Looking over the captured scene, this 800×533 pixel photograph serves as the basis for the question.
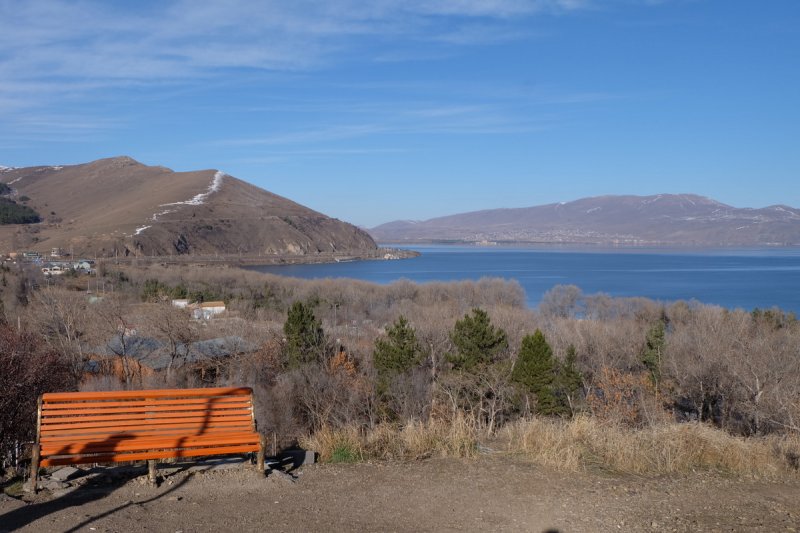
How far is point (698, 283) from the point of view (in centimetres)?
9719

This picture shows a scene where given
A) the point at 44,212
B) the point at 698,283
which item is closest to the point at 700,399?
the point at 698,283

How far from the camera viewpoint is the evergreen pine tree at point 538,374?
79.0ft

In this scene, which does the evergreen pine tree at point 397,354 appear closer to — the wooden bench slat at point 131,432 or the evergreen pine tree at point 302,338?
the evergreen pine tree at point 302,338

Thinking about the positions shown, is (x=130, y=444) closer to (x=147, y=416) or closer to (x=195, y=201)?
(x=147, y=416)

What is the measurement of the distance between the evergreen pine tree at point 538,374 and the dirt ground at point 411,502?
17331 mm

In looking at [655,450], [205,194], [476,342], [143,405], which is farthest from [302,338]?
[205,194]

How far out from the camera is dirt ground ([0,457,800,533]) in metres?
5.29

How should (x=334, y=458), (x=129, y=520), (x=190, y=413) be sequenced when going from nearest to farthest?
1. (x=129, y=520)
2. (x=190, y=413)
3. (x=334, y=458)

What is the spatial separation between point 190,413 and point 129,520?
1456 mm

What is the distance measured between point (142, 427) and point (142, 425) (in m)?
0.02

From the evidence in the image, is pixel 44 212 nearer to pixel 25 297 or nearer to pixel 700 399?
pixel 25 297

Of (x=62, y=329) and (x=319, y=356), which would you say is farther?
(x=319, y=356)

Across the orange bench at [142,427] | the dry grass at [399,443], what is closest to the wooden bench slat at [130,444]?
the orange bench at [142,427]

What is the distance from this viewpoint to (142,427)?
6395 millimetres
